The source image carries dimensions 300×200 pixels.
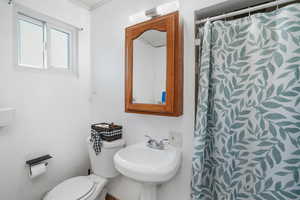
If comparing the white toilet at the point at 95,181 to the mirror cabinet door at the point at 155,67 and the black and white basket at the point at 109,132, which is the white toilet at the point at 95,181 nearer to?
the black and white basket at the point at 109,132

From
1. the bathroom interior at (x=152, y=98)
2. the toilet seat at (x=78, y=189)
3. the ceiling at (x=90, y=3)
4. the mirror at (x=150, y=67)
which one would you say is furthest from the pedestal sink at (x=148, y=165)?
the ceiling at (x=90, y=3)

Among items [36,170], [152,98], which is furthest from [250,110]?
[36,170]

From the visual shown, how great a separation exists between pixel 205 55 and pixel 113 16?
1.30m

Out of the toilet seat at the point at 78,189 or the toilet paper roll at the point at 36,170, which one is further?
the toilet paper roll at the point at 36,170

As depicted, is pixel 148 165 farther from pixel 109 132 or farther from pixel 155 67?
pixel 155 67

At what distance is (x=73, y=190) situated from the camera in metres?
1.29

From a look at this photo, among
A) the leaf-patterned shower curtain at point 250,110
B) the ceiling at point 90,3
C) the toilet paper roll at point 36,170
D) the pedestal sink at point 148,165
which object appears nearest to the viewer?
the leaf-patterned shower curtain at point 250,110

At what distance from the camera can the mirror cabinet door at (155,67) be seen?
1.09 m

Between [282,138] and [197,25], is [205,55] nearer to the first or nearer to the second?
[197,25]

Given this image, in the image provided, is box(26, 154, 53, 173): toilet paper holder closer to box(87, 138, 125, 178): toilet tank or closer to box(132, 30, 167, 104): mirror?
box(87, 138, 125, 178): toilet tank

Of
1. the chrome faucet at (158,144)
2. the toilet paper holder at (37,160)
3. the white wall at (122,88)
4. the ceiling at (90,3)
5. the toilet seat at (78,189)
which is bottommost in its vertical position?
the toilet seat at (78,189)

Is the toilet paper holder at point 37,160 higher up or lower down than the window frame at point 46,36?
lower down

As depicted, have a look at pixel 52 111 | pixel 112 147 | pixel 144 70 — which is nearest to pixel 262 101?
pixel 144 70

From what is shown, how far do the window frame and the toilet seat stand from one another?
1245 millimetres
